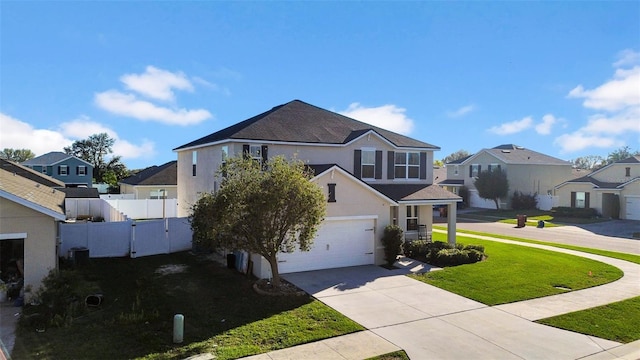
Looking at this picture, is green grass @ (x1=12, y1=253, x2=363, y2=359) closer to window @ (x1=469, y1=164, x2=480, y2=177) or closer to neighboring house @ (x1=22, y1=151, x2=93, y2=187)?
window @ (x1=469, y1=164, x2=480, y2=177)

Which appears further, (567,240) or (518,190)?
(518,190)

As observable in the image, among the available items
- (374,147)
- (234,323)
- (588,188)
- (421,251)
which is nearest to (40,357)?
(234,323)

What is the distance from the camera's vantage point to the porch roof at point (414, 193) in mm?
20422

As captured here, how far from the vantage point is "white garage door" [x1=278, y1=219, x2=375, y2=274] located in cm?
Answer: 1673

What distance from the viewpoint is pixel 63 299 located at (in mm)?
11844

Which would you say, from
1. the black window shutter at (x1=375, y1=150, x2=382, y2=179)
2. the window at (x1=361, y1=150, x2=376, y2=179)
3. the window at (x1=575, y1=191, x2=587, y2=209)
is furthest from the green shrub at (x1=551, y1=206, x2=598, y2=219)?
the window at (x1=361, y1=150, x2=376, y2=179)

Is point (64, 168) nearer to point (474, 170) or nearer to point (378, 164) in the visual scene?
point (378, 164)

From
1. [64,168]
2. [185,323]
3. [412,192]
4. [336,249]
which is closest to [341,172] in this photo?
[336,249]

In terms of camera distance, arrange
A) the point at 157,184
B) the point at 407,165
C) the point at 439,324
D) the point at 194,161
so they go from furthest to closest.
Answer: the point at 157,184 < the point at 194,161 < the point at 407,165 < the point at 439,324

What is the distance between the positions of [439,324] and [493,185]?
38.9 m

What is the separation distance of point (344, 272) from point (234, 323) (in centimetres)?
677

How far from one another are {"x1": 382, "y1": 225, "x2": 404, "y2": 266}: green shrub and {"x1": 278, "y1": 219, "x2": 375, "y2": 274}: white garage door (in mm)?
684

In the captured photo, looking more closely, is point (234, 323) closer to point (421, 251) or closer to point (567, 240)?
point (421, 251)

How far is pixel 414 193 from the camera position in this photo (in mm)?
21312
